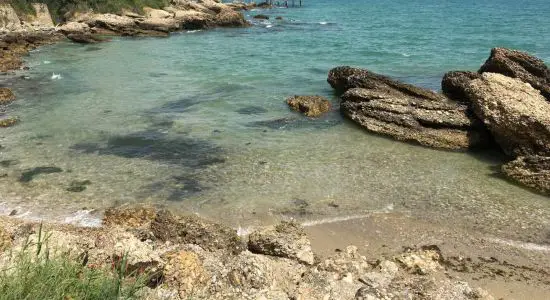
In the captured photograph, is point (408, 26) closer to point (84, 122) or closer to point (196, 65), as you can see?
point (196, 65)

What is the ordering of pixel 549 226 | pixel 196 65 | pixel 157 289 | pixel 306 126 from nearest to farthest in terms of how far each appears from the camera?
pixel 157 289 → pixel 549 226 → pixel 306 126 → pixel 196 65

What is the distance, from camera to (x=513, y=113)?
566 inches

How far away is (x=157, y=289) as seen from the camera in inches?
249

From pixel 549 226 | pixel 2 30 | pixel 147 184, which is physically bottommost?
pixel 549 226

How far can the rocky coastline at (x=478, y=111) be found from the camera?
13883 mm

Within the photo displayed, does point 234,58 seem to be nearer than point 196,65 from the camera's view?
No

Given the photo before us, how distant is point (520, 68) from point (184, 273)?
16447 mm

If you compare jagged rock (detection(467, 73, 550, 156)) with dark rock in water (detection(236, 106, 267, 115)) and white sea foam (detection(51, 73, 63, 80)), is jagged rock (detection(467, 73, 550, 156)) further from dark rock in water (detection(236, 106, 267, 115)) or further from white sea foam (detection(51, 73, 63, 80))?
white sea foam (detection(51, 73, 63, 80))

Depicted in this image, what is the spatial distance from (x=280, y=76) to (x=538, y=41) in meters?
28.0

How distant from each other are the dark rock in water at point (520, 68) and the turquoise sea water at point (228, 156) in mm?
4711

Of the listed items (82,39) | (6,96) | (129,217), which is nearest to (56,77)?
(6,96)

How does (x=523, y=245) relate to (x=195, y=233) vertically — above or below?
below

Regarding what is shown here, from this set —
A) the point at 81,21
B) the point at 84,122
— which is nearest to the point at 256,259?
the point at 84,122

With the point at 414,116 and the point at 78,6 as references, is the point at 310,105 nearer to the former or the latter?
the point at 414,116
